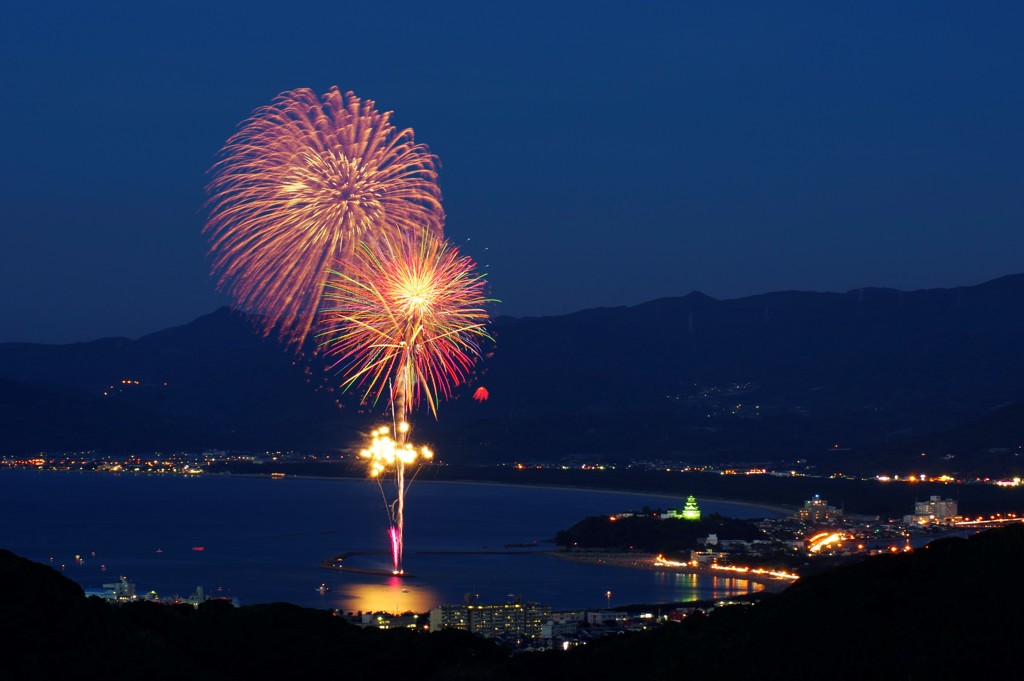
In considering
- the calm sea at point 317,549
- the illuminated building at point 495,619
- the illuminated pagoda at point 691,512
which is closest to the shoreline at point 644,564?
the calm sea at point 317,549

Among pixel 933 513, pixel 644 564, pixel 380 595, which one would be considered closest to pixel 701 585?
pixel 644 564

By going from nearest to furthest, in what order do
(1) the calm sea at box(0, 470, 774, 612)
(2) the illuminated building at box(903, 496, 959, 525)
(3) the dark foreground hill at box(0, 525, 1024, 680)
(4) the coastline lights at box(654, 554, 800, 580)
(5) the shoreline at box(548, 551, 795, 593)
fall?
(3) the dark foreground hill at box(0, 525, 1024, 680) < (1) the calm sea at box(0, 470, 774, 612) < (5) the shoreline at box(548, 551, 795, 593) < (4) the coastline lights at box(654, 554, 800, 580) < (2) the illuminated building at box(903, 496, 959, 525)

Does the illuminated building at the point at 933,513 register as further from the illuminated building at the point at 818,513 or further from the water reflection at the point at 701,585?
the water reflection at the point at 701,585

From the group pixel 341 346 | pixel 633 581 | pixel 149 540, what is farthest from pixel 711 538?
pixel 341 346

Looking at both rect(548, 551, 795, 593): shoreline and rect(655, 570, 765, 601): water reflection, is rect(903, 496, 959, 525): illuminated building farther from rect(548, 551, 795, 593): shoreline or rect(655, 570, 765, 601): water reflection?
rect(655, 570, 765, 601): water reflection

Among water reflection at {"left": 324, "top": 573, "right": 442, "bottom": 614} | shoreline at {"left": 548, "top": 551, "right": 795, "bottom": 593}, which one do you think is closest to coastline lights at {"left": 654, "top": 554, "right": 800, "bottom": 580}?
shoreline at {"left": 548, "top": 551, "right": 795, "bottom": 593}

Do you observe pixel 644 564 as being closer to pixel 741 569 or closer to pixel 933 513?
pixel 741 569
